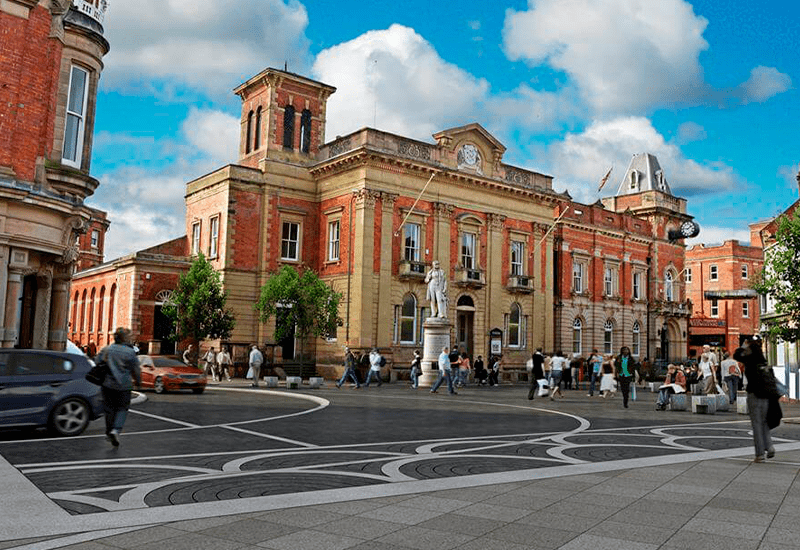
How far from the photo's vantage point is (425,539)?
18.2 feet

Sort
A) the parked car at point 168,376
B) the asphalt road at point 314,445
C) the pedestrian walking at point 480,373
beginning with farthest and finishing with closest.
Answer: the pedestrian walking at point 480,373 < the parked car at point 168,376 < the asphalt road at point 314,445

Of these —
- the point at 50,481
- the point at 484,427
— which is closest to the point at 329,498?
the point at 50,481

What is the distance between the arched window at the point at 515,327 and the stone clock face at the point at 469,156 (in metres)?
8.97

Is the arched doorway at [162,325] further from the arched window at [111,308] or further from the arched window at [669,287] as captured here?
the arched window at [669,287]

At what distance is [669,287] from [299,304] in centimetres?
3675

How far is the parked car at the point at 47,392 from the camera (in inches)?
447

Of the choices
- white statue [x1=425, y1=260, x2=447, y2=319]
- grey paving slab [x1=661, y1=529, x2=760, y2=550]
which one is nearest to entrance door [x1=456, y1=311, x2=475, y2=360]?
white statue [x1=425, y1=260, x2=447, y2=319]

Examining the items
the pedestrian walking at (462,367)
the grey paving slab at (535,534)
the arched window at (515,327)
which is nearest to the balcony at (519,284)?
the arched window at (515,327)

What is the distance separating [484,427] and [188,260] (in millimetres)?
29455

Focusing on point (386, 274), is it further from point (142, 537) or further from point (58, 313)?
point (142, 537)

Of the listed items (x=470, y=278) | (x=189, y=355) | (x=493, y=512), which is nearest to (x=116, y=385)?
(x=493, y=512)

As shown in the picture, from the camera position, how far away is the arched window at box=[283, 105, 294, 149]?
1610 inches

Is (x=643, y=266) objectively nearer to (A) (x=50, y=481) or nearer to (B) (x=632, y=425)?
(B) (x=632, y=425)

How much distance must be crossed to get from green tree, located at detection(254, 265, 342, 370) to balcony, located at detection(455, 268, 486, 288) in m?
9.95
